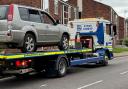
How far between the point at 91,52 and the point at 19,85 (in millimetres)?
7251

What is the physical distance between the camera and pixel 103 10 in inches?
2494

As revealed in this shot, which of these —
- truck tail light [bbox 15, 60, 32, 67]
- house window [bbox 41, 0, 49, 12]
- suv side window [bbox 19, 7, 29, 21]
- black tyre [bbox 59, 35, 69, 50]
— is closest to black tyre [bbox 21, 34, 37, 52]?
truck tail light [bbox 15, 60, 32, 67]

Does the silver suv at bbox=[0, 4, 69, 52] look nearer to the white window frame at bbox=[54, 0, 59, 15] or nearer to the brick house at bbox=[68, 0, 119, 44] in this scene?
the white window frame at bbox=[54, 0, 59, 15]

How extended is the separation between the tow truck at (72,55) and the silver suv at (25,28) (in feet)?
1.44

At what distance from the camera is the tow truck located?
13729 millimetres

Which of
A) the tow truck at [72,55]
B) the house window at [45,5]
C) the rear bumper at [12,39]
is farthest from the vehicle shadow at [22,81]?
the house window at [45,5]

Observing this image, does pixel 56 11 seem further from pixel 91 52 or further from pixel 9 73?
pixel 9 73

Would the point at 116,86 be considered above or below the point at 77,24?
below

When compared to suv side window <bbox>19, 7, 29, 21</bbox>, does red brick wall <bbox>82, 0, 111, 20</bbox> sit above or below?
above

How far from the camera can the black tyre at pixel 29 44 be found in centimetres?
1404

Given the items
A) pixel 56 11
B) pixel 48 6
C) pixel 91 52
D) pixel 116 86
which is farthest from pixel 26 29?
pixel 56 11

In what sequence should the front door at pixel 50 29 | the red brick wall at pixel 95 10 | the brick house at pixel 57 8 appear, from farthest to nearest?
the red brick wall at pixel 95 10 → the brick house at pixel 57 8 → the front door at pixel 50 29

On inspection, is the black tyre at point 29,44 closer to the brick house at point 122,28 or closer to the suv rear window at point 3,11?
the suv rear window at point 3,11

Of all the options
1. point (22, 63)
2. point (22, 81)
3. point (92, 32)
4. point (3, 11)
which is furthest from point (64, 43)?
point (92, 32)
